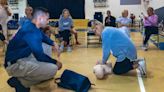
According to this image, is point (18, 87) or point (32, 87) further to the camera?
point (32, 87)

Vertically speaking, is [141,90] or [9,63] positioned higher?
[9,63]

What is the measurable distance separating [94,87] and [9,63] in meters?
1.46

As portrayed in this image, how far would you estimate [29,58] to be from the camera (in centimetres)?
454

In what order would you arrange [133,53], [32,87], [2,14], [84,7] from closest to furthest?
[32,87], [133,53], [2,14], [84,7]

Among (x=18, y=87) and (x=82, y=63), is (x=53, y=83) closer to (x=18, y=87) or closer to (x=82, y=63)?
(x=18, y=87)

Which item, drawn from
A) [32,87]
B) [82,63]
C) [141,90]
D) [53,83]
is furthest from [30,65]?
[82,63]

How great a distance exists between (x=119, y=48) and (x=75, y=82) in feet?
3.99

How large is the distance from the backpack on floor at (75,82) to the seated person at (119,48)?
0.76 m

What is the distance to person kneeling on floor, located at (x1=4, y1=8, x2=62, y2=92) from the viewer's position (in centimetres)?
429

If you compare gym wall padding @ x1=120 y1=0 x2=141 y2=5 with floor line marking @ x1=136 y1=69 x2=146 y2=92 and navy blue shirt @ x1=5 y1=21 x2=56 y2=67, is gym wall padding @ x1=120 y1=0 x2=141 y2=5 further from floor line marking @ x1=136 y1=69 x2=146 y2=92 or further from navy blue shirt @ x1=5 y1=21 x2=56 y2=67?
navy blue shirt @ x1=5 y1=21 x2=56 y2=67

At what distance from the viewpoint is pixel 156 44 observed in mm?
10883

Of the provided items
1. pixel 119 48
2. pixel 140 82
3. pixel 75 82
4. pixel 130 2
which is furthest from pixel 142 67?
pixel 130 2

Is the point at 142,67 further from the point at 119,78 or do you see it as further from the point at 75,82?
the point at 75,82

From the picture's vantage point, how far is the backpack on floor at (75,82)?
4.98 m
